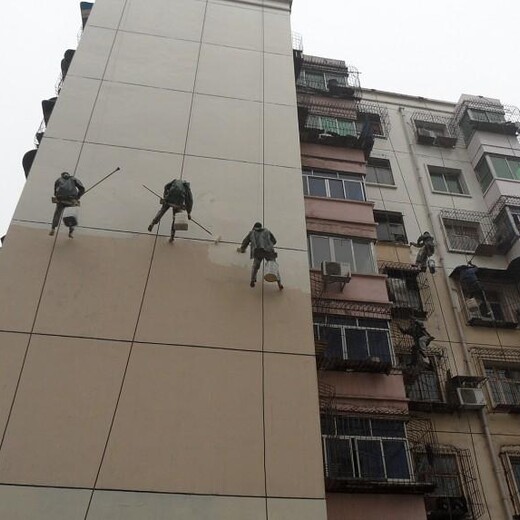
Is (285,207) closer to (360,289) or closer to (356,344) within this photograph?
(360,289)

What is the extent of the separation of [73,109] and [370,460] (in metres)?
12.2

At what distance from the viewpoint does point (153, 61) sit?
16.8m

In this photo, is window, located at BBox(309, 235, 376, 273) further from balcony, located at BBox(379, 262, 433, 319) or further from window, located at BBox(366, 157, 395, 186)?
window, located at BBox(366, 157, 395, 186)

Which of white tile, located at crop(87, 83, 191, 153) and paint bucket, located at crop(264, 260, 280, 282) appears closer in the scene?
paint bucket, located at crop(264, 260, 280, 282)

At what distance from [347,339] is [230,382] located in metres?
4.66

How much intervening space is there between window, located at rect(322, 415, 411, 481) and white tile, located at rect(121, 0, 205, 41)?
1375cm

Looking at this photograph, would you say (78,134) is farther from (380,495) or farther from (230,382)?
(380,495)

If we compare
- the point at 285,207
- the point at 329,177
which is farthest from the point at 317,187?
the point at 285,207

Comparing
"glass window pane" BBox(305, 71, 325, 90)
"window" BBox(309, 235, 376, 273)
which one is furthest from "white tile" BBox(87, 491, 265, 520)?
"glass window pane" BBox(305, 71, 325, 90)

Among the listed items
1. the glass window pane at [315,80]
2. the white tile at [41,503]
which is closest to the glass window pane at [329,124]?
the glass window pane at [315,80]

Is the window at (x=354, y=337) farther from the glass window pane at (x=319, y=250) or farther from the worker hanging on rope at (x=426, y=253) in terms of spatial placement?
the worker hanging on rope at (x=426, y=253)

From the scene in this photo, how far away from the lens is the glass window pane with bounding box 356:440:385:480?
12086mm

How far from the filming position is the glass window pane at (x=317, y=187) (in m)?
17.2

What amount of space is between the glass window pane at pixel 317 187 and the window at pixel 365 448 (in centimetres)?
743
